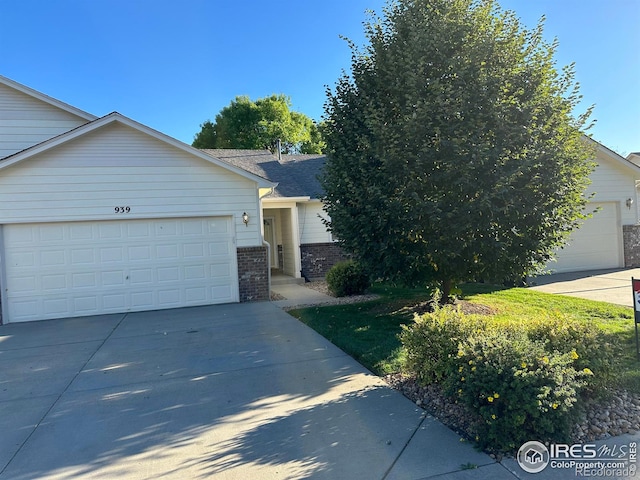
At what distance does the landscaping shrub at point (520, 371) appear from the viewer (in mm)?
3199

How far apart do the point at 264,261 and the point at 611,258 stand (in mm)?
11790

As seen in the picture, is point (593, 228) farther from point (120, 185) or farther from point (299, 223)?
point (120, 185)

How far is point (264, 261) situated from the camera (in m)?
10.8

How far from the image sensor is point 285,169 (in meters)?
16.5

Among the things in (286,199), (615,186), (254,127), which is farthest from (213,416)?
(254,127)

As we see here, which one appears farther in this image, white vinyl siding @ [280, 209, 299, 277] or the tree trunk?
white vinyl siding @ [280, 209, 299, 277]

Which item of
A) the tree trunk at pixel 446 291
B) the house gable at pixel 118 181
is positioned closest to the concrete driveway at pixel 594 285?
the tree trunk at pixel 446 291

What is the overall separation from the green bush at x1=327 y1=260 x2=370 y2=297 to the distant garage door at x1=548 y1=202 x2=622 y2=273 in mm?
7053

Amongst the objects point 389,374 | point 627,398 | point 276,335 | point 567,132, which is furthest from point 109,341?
point 567,132

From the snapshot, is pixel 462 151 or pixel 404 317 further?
pixel 404 317

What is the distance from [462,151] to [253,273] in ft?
21.0

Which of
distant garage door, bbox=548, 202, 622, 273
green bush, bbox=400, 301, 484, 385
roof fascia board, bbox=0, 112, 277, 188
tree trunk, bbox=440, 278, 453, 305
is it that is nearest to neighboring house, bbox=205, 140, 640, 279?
distant garage door, bbox=548, 202, 622, 273

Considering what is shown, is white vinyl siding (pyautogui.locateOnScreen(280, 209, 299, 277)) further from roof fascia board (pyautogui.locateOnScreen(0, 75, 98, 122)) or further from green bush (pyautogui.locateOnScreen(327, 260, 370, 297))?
roof fascia board (pyautogui.locateOnScreen(0, 75, 98, 122))

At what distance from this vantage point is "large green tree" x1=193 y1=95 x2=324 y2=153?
3522cm
